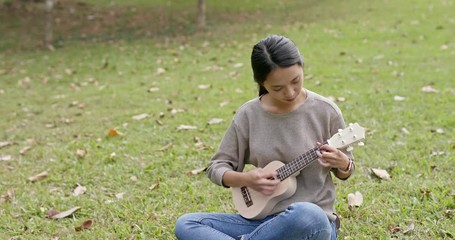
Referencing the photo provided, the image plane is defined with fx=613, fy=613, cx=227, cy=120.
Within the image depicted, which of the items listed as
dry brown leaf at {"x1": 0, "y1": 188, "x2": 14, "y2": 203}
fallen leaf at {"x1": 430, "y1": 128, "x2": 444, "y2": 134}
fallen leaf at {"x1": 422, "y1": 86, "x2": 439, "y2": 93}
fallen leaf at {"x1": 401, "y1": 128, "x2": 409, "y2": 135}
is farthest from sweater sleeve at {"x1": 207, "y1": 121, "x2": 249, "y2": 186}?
fallen leaf at {"x1": 422, "y1": 86, "x2": 439, "y2": 93}

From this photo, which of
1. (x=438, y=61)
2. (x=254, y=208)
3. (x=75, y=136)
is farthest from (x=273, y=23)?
(x=254, y=208)

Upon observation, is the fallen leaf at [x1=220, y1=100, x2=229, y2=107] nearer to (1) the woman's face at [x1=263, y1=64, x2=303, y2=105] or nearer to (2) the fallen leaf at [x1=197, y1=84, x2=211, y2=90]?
(2) the fallen leaf at [x1=197, y1=84, x2=211, y2=90]

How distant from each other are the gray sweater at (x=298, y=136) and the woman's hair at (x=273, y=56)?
0.23m

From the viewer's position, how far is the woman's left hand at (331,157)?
2768 millimetres

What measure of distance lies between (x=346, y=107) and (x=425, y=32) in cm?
500

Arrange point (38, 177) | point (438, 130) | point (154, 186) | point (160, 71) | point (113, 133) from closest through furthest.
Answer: point (154, 186) < point (38, 177) < point (438, 130) < point (113, 133) < point (160, 71)

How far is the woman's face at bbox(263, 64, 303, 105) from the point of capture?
2816 millimetres

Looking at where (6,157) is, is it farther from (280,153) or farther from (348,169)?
(348,169)

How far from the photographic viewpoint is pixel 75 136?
6133 mm

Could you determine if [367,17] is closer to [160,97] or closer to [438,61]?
[438,61]

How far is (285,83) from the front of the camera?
2.84m

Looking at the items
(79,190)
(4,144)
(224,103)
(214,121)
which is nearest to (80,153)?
(79,190)

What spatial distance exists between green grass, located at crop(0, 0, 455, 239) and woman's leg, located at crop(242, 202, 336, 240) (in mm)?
Result: 731

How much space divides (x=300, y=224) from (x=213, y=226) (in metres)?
0.55
